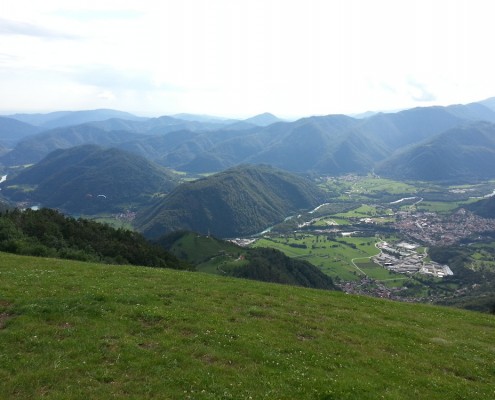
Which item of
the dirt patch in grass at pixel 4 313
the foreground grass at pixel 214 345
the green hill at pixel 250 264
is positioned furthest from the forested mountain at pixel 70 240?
the green hill at pixel 250 264

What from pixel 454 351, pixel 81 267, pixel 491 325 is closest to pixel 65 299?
pixel 81 267

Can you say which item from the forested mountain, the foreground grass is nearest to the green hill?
the forested mountain

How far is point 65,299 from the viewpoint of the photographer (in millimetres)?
26516

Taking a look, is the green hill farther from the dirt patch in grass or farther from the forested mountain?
the dirt patch in grass

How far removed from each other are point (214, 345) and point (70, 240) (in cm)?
6434

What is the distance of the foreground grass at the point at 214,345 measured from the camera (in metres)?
17.9

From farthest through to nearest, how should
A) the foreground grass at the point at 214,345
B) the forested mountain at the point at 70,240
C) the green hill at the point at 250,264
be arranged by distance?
the green hill at the point at 250,264
the forested mountain at the point at 70,240
the foreground grass at the point at 214,345

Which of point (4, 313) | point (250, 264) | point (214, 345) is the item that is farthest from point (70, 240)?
point (250, 264)

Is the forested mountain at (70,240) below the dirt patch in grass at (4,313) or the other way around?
below

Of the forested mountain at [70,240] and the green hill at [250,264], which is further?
the green hill at [250,264]

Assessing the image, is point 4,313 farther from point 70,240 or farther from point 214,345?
point 70,240

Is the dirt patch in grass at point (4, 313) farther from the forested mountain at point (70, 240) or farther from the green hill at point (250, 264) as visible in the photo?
the green hill at point (250, 264)

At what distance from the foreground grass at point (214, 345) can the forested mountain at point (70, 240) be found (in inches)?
889

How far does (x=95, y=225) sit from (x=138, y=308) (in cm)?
7633
